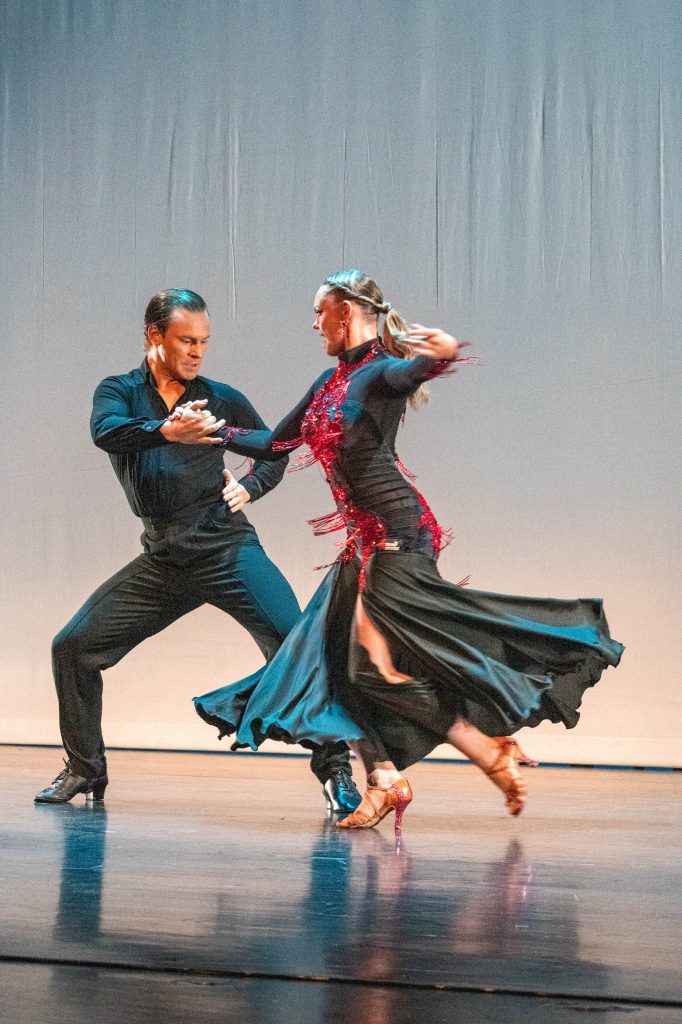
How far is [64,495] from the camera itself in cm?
565

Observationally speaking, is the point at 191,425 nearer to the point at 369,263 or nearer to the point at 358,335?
the point at 358,335

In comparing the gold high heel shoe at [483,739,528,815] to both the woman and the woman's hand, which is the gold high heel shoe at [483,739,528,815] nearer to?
the woman

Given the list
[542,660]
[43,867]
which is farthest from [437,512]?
[43,867]

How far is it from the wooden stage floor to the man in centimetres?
33

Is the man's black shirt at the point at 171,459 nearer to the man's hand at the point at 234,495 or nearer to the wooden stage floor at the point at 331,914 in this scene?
the man's hand at the point at 234,495

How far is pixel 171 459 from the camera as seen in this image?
365 cm

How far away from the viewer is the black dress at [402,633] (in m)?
3.07

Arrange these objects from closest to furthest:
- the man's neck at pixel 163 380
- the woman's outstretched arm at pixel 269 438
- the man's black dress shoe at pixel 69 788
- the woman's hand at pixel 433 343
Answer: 1. the woman's hand at pixel 433 343
2. the woman's outstretched arm at pixel 269 438
3. the man's black dress shoe at pixel 69 788
4. the man's neck at pixel 163 380

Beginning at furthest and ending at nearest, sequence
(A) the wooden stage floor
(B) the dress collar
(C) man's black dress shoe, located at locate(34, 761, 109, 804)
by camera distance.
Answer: (C) man's black dress shoe, located at locate(34, 761, 109, 804)
(B) the dress collar
(A) the wooden stage floor

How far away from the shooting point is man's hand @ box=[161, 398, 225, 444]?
3242 mm

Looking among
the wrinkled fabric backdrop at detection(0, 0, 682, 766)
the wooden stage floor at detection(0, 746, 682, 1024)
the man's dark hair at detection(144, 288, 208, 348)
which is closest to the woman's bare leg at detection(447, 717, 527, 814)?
the wooden stage floor at detection(0, 746, 682, 1024)

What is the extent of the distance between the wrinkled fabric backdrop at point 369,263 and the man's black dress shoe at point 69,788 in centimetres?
178

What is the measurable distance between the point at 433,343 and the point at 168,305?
1099mm

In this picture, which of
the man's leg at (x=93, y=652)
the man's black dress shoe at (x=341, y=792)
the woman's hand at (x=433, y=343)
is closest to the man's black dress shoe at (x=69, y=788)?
the man's leg at (x=93, y=652)
